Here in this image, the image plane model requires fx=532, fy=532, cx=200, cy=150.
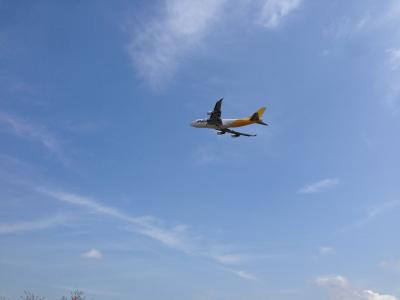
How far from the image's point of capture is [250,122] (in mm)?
119375

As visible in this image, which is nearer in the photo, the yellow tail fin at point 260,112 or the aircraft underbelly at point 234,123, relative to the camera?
the aircraft underbelly at point 234,123

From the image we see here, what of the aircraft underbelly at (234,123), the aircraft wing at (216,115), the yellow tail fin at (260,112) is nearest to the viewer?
the aircraft wing at (216,115)

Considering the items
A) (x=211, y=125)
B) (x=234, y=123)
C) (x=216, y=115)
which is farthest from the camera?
(x=211, y=125)

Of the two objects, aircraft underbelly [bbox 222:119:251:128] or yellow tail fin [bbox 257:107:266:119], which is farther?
yellow tail fin [bbox 257:107:266:119]

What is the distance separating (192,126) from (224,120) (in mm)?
9390

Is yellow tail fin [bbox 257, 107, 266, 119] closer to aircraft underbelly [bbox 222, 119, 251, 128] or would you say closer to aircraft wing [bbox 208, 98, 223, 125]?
aircraft underbelly [bbox 222, 119, 251, 128]

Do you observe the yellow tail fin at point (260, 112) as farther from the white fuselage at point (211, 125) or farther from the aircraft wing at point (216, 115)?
the aircraft wing at point (216, 115)

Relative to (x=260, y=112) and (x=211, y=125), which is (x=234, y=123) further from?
(x=260, y=112)

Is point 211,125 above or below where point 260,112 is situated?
below

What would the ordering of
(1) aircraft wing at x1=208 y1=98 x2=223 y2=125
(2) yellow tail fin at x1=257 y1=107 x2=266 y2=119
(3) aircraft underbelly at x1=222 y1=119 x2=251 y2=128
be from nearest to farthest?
(1) aircraft wing at x1=208 y1=98 x2=223 y2=125 < (3) aircraft underbelly at x1=222 y1=119 x2=251 y2=128 < (2) yellow tail fin at x1=257 y1=107 x2=266 y2=119

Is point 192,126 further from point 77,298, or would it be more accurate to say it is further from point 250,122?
point 77,298

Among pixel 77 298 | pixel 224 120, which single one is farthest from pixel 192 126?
pixel 77 298

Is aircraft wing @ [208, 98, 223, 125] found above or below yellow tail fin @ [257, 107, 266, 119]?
below

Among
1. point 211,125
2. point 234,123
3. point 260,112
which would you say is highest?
point 260,112
